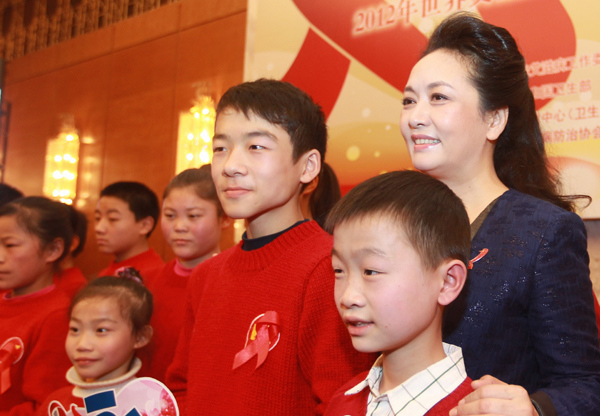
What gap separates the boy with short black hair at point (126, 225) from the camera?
3.15 metres

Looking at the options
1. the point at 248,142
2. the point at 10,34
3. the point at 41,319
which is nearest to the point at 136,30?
the point at 10,34

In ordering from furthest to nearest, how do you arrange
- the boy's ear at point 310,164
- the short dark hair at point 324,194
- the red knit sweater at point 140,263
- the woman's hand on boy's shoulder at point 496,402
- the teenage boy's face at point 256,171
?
the red knit sweater at point 140,263 → the short dark hair at point 324,194 → the boy's ear at point 310,164 → the teenage boy's face at point 256,171 → the woman's hand on boy's shoulder at point 496,402

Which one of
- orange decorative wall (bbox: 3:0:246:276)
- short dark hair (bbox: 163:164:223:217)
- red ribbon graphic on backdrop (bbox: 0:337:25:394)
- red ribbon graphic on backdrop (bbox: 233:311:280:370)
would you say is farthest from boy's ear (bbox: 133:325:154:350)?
orange decorative wall (bbox: 3:0:246:276)

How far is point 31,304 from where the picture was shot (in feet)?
7.97

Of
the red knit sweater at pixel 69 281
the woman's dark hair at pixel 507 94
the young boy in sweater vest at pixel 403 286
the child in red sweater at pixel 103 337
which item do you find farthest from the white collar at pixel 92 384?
the woman's dark hair at pixel 507 94

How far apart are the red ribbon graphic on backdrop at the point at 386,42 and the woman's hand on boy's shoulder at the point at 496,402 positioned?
151cm

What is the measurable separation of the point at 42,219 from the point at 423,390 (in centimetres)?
204

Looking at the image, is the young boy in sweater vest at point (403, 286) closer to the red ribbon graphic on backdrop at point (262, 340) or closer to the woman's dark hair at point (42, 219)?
the red ribbon graphic on backdrop at point (262, 340)

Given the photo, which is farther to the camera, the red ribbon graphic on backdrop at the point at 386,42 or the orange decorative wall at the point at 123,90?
the orange decorative wall at the point at 123,90

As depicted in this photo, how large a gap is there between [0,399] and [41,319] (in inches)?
12.2

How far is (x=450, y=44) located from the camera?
1.35 metres

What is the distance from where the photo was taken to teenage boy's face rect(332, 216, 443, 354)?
1007 millimetres

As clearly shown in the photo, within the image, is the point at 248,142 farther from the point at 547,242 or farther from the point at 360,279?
the point at 547,242

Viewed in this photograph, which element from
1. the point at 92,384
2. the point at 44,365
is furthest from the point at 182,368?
the point at 44,365
